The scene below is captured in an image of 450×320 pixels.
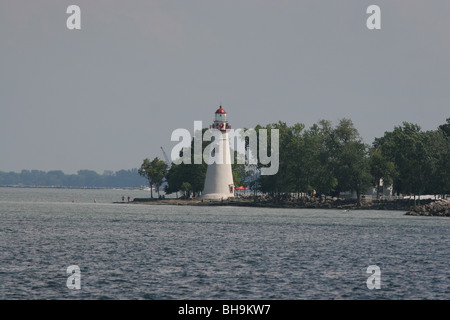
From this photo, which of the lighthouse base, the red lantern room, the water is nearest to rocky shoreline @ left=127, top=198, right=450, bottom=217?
the lighthouse base

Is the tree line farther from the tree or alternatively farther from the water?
the water

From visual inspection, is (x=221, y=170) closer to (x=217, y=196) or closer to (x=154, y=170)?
(x=217, y=196)

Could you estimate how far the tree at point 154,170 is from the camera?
175875 mm

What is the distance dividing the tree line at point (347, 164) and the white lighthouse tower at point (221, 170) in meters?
12.1

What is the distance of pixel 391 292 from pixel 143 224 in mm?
53829

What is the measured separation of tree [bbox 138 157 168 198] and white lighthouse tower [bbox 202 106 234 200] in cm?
3212

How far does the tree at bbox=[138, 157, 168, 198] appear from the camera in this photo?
176m

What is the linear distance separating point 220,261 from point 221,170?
91792 mm

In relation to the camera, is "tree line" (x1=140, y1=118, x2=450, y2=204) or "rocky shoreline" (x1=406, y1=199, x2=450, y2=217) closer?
"rocky shoreline" (x1=406, y1=199, x2=450, y2=217)

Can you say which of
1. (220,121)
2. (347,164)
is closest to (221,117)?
(220,121)

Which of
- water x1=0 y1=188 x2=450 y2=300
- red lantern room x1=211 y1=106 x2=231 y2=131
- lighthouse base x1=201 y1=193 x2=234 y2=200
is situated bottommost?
water x1=0 y1=188 x2=450 y2=300

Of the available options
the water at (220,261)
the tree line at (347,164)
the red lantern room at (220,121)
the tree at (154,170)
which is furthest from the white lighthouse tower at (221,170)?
the water at (220,261)

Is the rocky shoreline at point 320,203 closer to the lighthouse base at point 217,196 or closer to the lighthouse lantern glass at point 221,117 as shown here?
the lighthouse base at point 217,196
